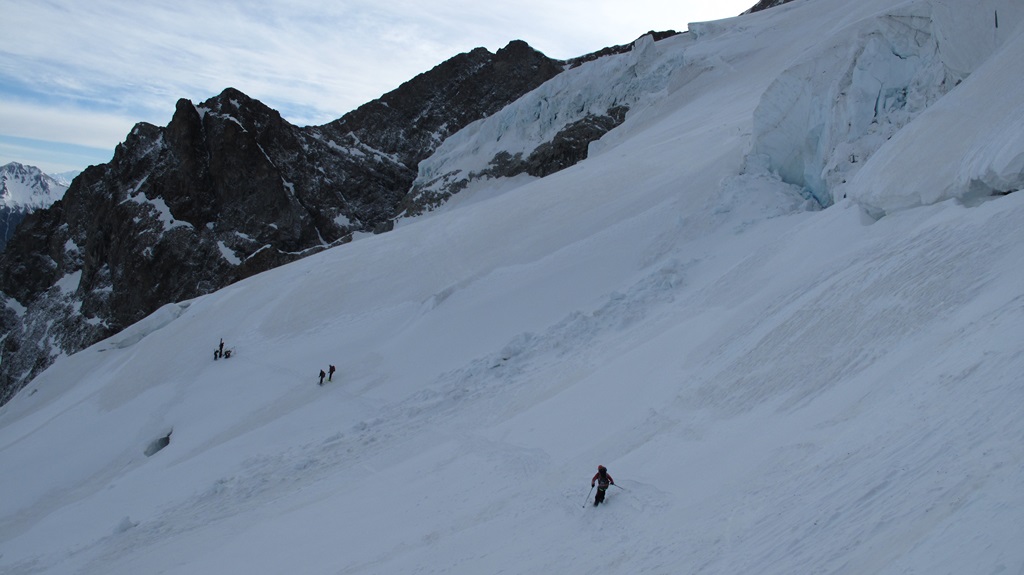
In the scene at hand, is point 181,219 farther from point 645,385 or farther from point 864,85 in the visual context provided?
point 864,85

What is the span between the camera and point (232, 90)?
80.6m

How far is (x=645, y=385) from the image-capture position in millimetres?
15203

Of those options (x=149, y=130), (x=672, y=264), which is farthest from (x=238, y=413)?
(x=149, y=130)

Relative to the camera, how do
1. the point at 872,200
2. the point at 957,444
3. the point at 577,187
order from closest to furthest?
the point at 957,444 → the point at 872,200 → the point at 577,187

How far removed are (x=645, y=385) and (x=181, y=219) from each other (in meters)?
74.0

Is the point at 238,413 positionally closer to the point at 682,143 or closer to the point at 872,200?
the point at 872,200

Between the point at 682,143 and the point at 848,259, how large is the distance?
2188 centimetres

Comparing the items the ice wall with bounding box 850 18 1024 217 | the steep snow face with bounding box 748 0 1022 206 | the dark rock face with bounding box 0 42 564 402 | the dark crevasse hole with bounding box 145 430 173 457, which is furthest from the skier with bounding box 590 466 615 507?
the dark rock face with bounding box 0 42 564 402

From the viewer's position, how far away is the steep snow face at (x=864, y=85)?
1747cm

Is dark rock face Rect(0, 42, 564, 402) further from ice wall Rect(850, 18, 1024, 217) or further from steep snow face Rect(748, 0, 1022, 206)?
ice wall Rect(850, 18, 1024, 217)

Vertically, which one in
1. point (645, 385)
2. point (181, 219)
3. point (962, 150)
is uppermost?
point (181, 219)

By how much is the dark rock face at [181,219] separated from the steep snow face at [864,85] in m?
57.9

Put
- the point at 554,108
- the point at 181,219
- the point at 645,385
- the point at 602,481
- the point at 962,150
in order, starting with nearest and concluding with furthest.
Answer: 1. the point at 602,481
2. the point at 962,150
3. the point at 645,385
4. the point at 554,108
5. the point at 181,219

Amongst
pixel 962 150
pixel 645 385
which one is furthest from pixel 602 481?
pixel 962 150
